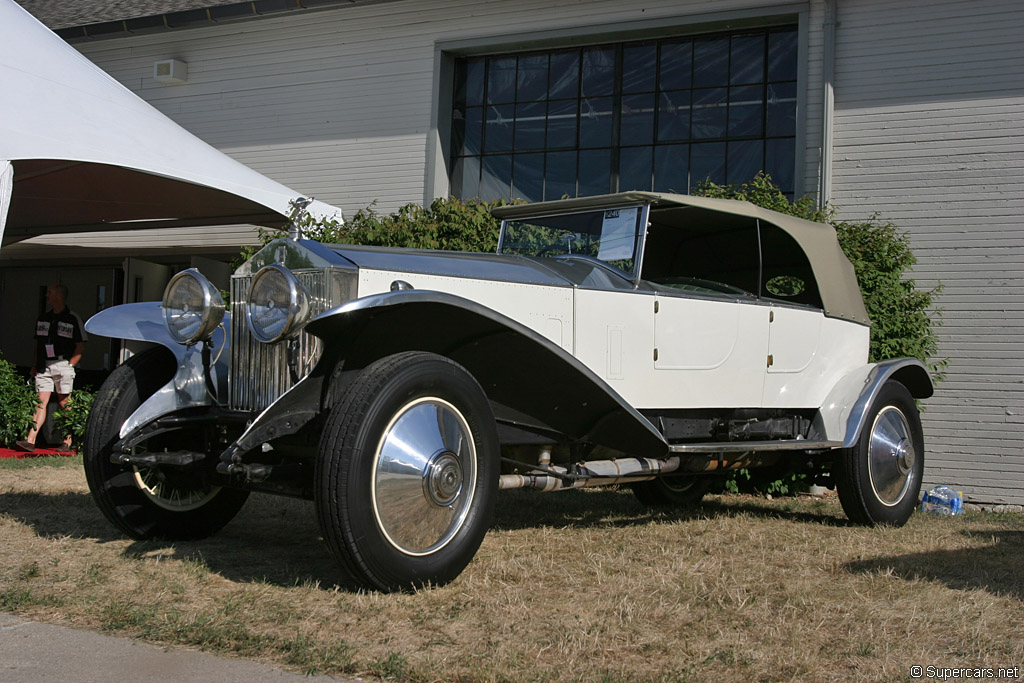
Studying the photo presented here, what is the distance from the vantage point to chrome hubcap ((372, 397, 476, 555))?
11.0 ft

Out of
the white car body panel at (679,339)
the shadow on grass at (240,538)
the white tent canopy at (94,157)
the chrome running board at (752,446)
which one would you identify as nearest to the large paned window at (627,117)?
the white tent canopy at (94,157)

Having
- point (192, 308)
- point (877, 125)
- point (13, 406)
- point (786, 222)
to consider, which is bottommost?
point (13, 406)

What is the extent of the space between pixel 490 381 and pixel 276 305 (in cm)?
99

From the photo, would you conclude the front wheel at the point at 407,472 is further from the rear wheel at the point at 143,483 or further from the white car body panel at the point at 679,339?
the rear wheel at the point at 143,483

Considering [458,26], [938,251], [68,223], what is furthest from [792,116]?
[68,223]

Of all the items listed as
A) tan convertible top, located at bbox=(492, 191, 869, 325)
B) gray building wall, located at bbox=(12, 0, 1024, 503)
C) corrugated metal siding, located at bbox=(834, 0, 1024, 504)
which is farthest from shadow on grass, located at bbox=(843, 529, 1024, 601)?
gray building wall, located at bbox=(12, 0, 1024, 503)

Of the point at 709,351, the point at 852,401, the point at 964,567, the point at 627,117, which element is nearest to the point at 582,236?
the point at 709,351

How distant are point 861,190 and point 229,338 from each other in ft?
20.1

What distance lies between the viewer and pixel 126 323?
4449 mm

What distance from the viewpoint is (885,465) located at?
18.4 ft

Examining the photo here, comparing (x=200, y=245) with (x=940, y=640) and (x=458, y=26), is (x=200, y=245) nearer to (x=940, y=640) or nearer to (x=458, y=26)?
(x=458, y=26)

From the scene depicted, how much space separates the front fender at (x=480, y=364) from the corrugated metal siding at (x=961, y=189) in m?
4.62

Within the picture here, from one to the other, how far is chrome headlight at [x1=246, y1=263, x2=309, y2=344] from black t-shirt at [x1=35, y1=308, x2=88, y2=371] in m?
6.17

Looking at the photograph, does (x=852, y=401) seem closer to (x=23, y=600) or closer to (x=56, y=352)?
(x=23, y=600)
